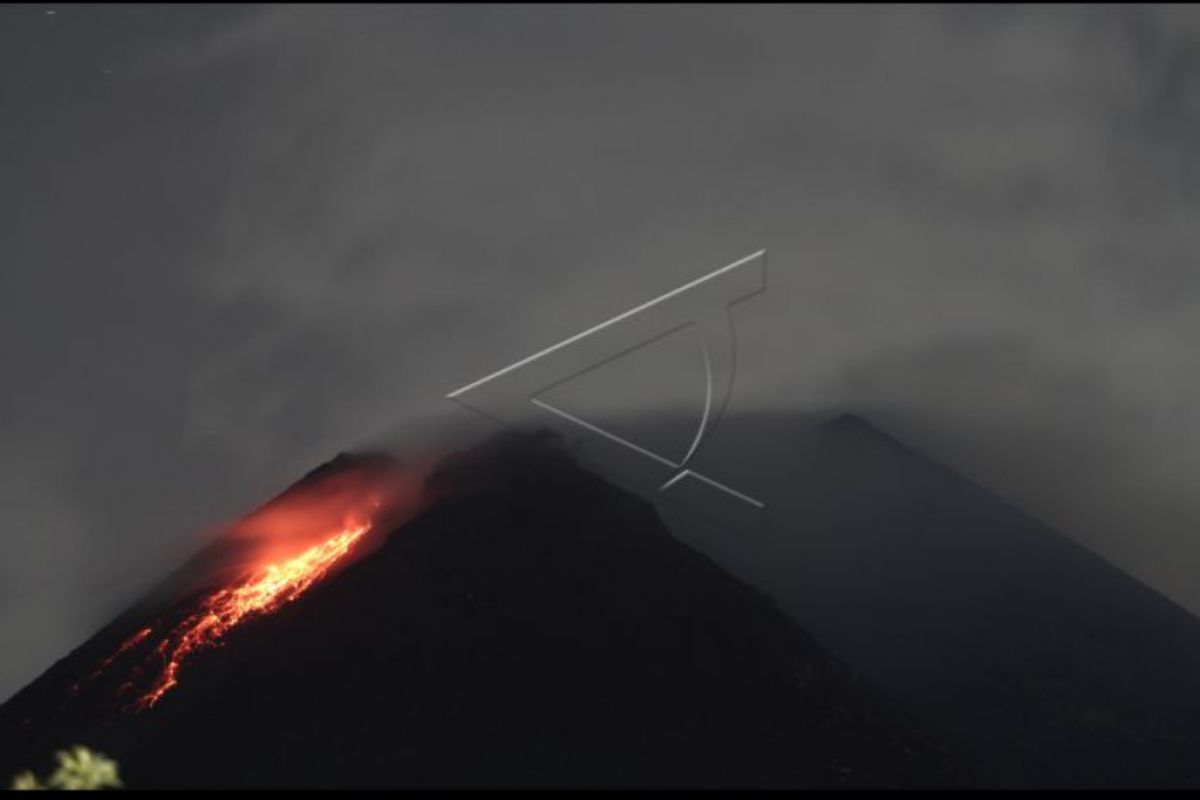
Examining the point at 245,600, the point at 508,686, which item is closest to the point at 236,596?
the point at 245,600

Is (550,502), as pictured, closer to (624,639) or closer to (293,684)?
(624,639)

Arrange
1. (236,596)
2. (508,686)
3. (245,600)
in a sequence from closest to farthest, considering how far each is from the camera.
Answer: (508,686), (245,600), (236,596)

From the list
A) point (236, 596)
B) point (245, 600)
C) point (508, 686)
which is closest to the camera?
point (508, 686)

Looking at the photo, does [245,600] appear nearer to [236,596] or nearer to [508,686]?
[236,596]

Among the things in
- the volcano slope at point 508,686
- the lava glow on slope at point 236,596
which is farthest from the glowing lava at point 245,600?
the volcano slope at point 508,686

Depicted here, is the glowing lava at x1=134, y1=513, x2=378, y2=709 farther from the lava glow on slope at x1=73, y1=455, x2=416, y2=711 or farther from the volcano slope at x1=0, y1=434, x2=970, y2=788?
the volcano slope at x1=0, y1=434, x2=970, y2=788

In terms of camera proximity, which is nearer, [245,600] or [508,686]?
[508,686]
